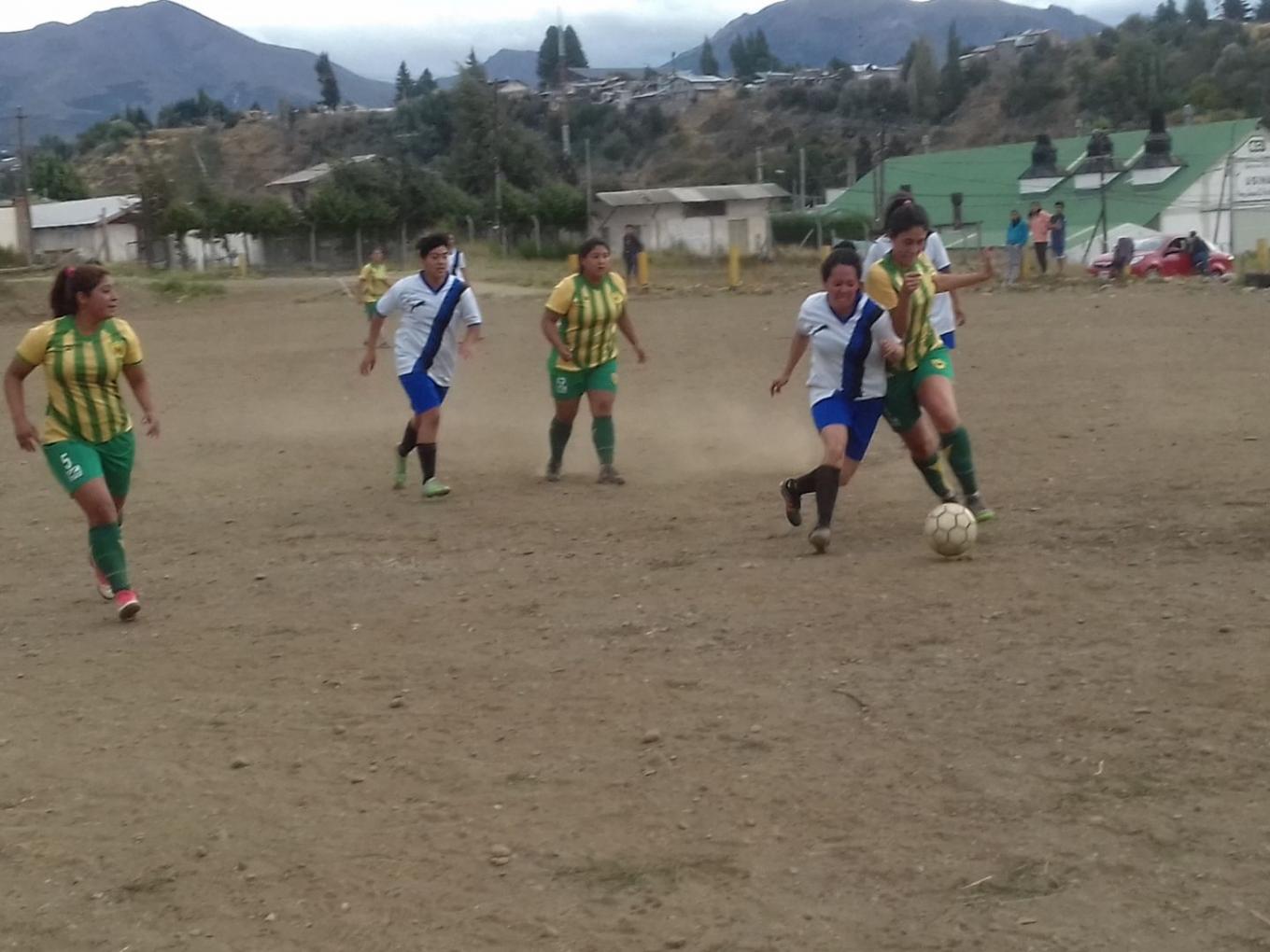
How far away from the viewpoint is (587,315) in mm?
10734

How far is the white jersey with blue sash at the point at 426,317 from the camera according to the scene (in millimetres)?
10680

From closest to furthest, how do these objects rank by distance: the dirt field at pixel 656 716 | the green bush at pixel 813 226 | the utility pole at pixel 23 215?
the dirt field at pixel 656 716, the utility pole at pixel 23 215, the green bush at pixel 813 226

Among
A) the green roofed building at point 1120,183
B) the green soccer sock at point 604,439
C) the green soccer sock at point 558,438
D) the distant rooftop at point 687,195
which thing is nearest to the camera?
the green soccer sock at point 604,439

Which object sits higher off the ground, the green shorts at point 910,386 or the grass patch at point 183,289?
the green shorts at point 910,386

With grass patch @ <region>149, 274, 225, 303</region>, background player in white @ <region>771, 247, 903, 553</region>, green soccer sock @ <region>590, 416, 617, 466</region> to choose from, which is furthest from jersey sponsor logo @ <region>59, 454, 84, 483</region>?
grass patch @ <region>149, 274, 225, 303</region>

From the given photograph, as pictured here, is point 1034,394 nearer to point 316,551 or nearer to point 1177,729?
point 316,551

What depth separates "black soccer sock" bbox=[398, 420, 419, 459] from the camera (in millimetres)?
10859

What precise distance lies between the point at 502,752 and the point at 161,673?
2020 mm

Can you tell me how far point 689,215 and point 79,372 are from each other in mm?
64517

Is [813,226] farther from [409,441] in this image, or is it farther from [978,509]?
[978,509]

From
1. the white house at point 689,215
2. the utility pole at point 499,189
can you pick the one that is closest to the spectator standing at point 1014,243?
the white house at point 689,215

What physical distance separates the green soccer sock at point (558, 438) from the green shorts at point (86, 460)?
3.91m

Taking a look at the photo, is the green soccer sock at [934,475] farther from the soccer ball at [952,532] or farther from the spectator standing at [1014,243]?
the spectator standing at [1014,243]

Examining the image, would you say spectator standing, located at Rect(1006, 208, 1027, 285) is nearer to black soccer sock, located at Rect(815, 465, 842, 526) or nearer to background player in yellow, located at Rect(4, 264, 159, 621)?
black soccer sock, located at Rect(815, 465, 842, 526)
